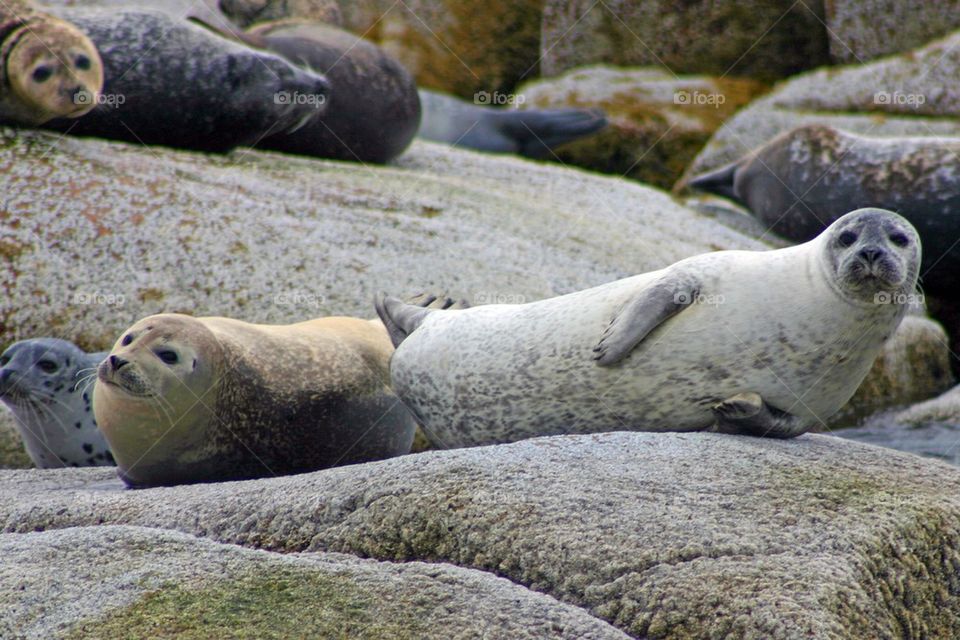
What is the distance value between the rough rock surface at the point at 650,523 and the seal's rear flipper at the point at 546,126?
651 cm

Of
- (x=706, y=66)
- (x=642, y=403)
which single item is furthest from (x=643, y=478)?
(x=706, y=66)

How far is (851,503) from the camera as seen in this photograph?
3068 mm

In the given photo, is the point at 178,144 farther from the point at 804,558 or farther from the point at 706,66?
the point at 706,66

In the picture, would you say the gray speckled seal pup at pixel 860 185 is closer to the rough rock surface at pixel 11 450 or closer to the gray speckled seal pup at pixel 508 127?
the gray speckled seal pup at pixel 508 127

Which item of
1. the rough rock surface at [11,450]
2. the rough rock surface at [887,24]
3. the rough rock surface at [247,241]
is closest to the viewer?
the rough rock surface at [11,450]

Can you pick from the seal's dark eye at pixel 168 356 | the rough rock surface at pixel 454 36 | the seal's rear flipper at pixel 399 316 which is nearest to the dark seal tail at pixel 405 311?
the seal's rear flipper at pixel 399 316

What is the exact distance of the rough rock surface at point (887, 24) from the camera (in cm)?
1218

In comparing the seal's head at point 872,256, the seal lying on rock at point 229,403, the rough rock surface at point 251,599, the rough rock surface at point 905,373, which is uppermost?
the seal's head at point 872,256

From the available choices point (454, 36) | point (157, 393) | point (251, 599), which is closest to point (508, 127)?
point (454, 36)

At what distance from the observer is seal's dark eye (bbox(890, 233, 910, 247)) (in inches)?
142

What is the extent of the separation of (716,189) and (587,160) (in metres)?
2.25

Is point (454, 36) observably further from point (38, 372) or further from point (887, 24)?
point (38, 372)

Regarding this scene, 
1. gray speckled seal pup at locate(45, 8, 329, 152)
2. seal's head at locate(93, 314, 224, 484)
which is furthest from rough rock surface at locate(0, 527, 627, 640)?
gray speckled seal pup at locate(45, 8, 329, 152)

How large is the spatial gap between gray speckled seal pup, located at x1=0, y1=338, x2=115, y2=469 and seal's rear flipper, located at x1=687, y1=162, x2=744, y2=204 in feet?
18.6
